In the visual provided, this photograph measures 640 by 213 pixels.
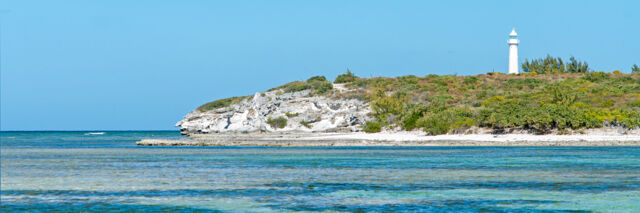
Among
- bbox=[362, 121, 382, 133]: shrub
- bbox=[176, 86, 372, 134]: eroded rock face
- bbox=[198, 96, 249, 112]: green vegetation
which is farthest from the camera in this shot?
bbox=[198, 96, 249, 112]: green vegetation

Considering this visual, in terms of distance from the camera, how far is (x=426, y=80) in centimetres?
12081

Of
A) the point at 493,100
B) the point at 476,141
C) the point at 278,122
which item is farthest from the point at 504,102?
the point at 278,122

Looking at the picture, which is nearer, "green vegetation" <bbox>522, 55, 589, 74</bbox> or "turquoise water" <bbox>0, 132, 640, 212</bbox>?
"turquoise water" <bbox>0, 132, 640, 212</bbox>

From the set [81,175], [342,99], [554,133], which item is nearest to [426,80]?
[342,99]

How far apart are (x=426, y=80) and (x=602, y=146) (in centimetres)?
6508

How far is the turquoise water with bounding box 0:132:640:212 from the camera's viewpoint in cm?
2086

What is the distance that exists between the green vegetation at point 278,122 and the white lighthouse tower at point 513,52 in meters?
41.0

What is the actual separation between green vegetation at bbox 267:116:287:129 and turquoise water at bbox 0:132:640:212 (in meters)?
51.7

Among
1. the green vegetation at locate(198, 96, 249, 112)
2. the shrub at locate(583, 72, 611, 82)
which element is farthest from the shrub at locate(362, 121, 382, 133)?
the shrub at locate(583, 72, 611, 82)

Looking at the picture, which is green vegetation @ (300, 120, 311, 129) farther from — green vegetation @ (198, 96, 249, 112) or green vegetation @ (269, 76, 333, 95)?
green vegetation @ (198, 96, 249, 112)

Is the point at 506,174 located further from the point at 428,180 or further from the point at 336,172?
the point at 336,172

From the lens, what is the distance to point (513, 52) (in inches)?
4727

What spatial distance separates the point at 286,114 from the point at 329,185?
67.8 meters

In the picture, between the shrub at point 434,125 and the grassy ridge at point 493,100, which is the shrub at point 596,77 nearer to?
the grassy ridge at point 493,100
